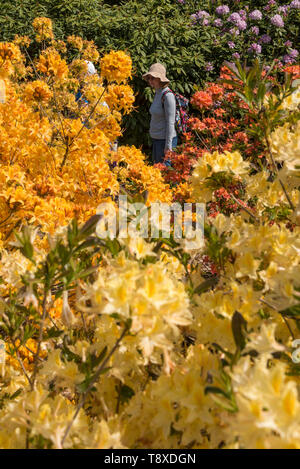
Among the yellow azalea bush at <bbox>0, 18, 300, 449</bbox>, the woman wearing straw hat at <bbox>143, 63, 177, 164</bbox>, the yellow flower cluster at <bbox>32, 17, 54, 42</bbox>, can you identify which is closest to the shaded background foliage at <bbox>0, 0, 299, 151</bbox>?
the woman wearing straw hat at <bbox>143, 63, 177, 164</bbox>

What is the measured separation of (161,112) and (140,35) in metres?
2.70

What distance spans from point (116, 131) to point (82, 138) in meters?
0.54

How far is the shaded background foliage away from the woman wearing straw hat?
5.25ft

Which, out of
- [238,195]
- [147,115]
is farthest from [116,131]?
[147,115]

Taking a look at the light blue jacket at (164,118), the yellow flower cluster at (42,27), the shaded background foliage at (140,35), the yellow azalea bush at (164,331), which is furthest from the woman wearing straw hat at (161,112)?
the yellow azalea bush at (164,331)

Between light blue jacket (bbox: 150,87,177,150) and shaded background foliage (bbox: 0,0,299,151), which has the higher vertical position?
shaded background foliage (bbox: 0,0,299,151)

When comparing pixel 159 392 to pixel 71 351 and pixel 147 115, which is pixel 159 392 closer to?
pixel 71 351

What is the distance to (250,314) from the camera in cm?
100

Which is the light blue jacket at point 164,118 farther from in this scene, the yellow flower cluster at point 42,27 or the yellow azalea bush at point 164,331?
the yellow azalea bush at point 164,331

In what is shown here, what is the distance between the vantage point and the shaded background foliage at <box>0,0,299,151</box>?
7.45 metres

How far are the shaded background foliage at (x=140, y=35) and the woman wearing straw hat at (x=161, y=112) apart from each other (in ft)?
5.25

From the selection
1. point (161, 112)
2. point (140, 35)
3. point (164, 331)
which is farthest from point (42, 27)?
point (140, 35)

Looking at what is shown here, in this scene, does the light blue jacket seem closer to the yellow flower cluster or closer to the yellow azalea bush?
the yellow flower cluster

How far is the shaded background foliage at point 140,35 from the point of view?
24.4 ft
